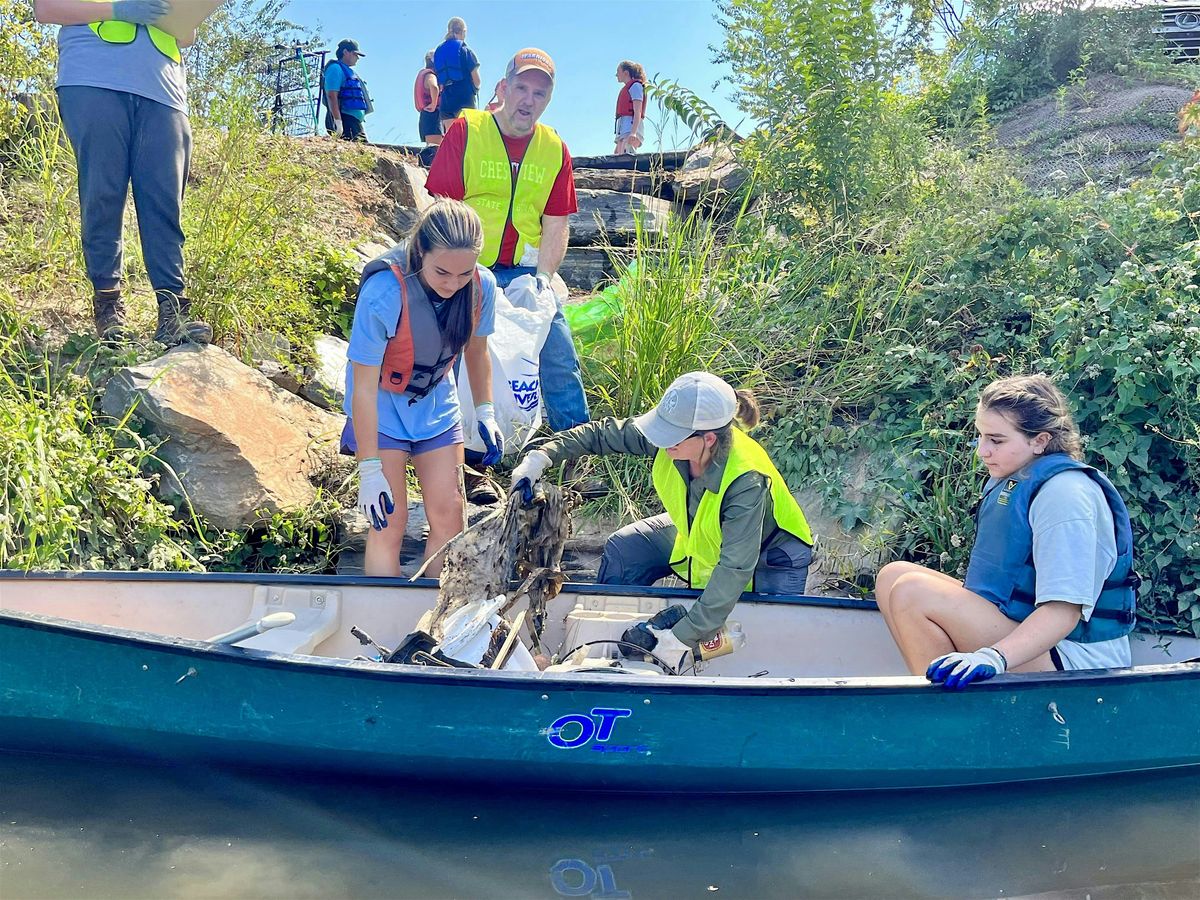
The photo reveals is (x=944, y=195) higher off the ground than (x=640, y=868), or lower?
higher

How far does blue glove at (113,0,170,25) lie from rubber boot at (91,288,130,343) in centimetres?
126

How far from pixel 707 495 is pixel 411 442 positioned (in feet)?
3.87

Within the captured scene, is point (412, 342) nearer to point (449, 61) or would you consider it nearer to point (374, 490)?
point (374, 490)

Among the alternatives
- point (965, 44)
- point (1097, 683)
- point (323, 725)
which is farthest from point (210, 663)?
point (965, 44)

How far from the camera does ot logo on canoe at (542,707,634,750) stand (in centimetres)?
335

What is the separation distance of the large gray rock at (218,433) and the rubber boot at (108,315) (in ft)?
0.83

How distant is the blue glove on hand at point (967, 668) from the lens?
3225mm

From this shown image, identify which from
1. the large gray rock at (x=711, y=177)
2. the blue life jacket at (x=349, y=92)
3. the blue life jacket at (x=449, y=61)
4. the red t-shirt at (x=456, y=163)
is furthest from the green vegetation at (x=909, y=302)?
the blue life jacket at (x=349, y=92)

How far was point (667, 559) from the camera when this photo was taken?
4.46 meters

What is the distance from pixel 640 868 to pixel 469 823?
1.92 ft

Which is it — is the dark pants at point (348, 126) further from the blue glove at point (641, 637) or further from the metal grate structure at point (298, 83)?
the blue glove at point (641, 637)

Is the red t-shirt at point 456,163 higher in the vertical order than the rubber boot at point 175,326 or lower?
higher

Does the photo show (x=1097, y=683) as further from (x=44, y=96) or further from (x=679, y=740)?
(x=44, y=96)

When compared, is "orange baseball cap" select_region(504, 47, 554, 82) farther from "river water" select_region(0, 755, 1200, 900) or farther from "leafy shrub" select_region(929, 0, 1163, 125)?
"leafy shrub" select_region(929, 0, 1163, 125)
